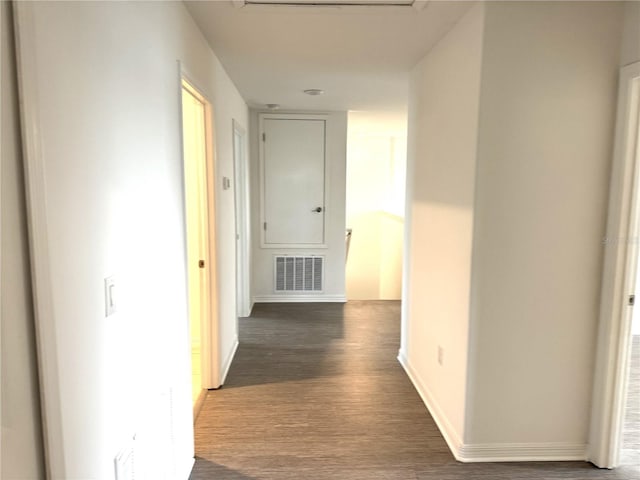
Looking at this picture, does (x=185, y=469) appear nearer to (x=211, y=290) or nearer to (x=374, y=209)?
(x=211, y=290)

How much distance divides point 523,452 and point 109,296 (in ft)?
7.25

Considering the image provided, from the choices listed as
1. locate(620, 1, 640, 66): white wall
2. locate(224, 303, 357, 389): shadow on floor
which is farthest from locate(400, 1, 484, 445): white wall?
locate(224, 303, 357, 389): shadow on floor

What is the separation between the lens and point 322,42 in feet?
8.82

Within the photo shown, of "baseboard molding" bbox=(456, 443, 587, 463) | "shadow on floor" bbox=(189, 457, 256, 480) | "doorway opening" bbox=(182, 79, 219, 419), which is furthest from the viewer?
"doorway opening" bbox=(182, 79, 219, 419)

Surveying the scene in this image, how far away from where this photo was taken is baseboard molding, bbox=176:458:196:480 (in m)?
2.02

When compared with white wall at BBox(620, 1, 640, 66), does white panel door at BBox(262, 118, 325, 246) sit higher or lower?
lower

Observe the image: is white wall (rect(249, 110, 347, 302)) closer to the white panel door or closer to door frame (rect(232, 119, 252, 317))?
the white panel door

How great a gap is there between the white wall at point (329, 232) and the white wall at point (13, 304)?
14.2 ft

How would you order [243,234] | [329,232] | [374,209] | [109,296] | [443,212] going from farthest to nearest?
[374,209], [329,232], [243,234], [443,212], [109,296]

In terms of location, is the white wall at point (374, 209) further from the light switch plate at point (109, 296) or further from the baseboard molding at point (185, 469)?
the light switch plate at point (109, 296)

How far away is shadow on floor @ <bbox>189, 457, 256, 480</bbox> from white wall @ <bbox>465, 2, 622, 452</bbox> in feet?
3.97

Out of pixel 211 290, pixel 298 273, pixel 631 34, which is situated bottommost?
pixel 298 273

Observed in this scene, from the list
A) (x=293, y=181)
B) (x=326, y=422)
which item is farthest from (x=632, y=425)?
(x=293, y=181)

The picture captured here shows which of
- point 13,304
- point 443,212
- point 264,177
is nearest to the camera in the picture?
point 13,304
